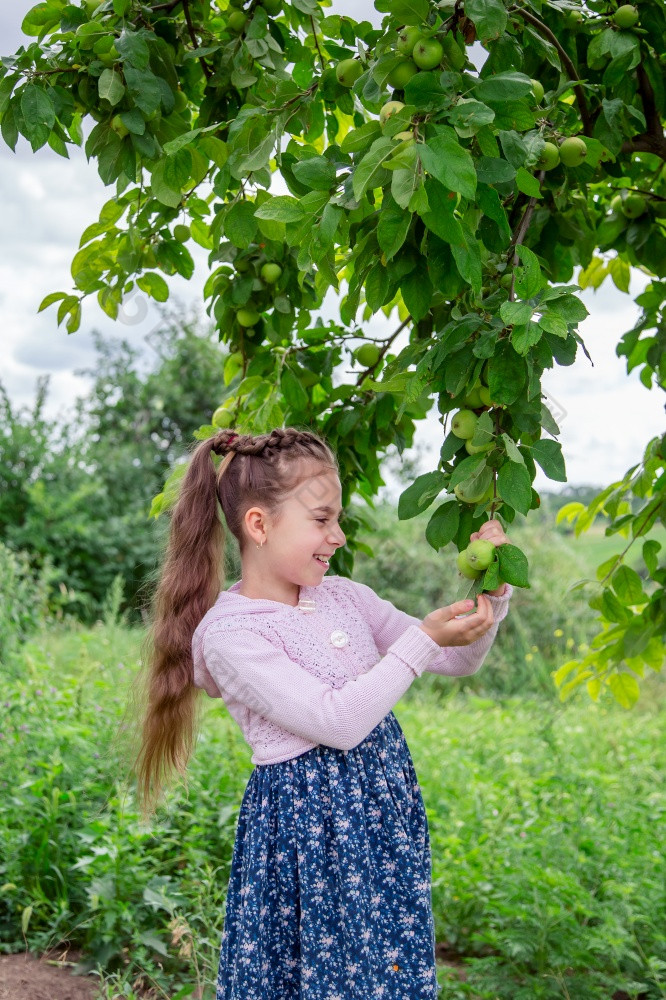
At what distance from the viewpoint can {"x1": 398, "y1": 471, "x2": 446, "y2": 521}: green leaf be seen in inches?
53.6

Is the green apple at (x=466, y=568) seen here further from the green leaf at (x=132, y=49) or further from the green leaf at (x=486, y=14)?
the green leaf at (x=132, y=49)

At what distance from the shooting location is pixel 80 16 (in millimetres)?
1677

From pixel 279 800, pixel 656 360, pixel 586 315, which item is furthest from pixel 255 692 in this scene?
pixel 656 360

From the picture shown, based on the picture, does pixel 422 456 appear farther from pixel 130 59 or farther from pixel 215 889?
pixel 130 59

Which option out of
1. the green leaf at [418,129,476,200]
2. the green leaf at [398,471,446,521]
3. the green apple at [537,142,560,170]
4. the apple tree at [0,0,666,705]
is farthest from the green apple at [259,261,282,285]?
the green leaf at [418,129,476,200]

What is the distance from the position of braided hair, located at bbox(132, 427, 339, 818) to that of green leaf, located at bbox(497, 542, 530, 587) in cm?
51

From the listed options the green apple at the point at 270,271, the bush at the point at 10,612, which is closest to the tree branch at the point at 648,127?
the green apple at the point at 270,271

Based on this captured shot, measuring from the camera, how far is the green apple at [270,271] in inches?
74.4

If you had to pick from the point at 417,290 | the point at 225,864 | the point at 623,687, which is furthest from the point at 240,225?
the point at 225,864

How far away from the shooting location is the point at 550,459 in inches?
50.2

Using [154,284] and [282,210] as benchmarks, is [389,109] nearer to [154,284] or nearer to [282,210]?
[282,210]

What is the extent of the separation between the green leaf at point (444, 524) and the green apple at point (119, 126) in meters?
0.83

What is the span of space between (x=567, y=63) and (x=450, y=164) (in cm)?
82

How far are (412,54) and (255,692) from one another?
92cm
